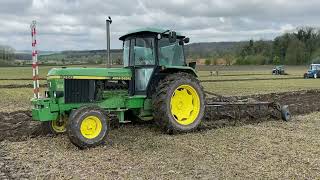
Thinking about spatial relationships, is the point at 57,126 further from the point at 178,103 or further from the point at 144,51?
the point at 178,103

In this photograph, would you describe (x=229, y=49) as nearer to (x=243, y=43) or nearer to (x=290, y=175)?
(x=243, y=43)

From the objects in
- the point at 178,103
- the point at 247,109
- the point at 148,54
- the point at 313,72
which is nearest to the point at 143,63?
the point at 148,54

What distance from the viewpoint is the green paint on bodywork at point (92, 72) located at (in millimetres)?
9195

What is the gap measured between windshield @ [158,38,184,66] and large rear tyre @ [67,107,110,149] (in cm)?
224

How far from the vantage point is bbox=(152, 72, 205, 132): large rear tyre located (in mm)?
9914

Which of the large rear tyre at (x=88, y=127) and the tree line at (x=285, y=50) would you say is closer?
the large rear tyre at (x=88, y=127)

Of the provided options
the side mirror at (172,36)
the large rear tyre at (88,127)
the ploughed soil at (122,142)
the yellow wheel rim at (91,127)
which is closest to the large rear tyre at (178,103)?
the ploughed soil at (122,142)

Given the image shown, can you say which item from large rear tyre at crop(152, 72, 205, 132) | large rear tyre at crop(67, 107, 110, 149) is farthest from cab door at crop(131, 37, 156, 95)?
large rear tyre at crop(67, 107, 110, 149)

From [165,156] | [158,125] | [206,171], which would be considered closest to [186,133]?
[158,125]

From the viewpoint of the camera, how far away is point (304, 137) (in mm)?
9820

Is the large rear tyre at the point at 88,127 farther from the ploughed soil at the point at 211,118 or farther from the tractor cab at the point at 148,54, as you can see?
the ploughed soil at the point at 211,118

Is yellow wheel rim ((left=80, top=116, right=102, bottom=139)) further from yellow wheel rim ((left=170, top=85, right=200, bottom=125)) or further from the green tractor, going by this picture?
yellow wheel rim ((left=170, top=85, right=200, bottom=125))

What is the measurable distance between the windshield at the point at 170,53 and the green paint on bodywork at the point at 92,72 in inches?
34.4

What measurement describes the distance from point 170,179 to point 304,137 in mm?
4518
